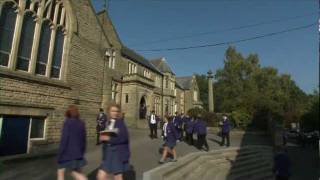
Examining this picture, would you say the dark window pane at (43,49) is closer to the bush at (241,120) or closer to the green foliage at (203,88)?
the bush at (241,120)

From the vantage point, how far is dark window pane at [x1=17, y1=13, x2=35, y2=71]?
15.5 meters

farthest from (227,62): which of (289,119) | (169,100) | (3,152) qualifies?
(3,152)

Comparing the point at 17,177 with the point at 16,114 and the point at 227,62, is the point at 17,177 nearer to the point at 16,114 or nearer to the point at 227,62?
the point at 16,114

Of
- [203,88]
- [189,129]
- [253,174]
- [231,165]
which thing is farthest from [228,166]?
[203,88]

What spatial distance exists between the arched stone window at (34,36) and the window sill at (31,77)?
307 millimetres

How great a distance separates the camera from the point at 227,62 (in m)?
61.8

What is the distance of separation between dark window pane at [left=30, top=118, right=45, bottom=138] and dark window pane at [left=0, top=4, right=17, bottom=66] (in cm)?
297

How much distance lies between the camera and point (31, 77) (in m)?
15.5

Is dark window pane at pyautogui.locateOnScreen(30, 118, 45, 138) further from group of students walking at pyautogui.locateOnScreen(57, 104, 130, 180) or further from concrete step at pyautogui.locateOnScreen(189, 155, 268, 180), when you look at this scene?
group of students walking at pyautogui.locateOnScreen(57, 104, 130, 180)

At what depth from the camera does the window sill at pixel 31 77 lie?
14395mm

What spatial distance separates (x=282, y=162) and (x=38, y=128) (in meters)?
11.1

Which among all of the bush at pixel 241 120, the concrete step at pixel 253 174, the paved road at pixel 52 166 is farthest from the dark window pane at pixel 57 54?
the bush at pixel 241 120

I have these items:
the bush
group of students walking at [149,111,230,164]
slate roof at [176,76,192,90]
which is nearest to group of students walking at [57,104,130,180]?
group of students walking at [149,111,230,164]

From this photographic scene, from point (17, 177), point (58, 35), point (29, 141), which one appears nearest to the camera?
point (17, 177)
